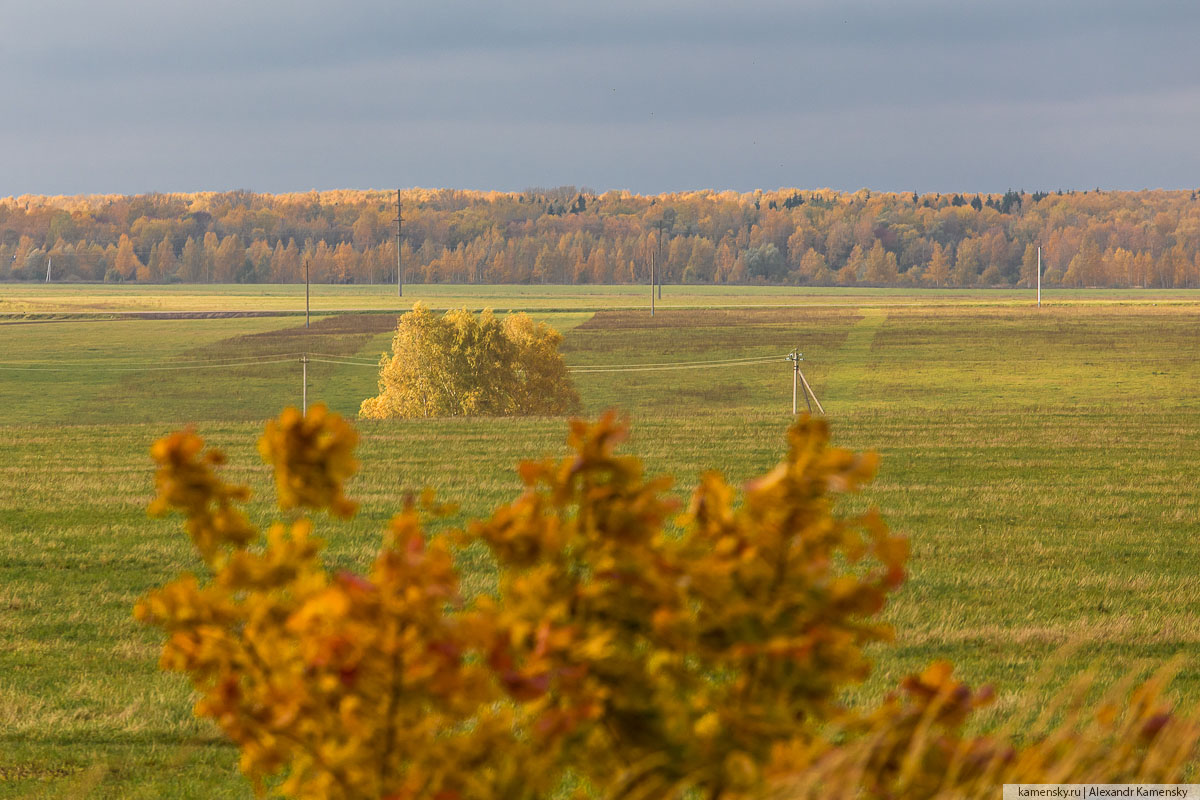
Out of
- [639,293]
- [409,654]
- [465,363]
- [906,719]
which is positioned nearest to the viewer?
[409,654]

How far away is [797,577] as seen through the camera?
2109 millimetres

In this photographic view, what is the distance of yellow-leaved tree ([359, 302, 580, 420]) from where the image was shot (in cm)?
4000

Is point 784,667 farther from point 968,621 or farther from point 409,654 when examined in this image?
point 968,621

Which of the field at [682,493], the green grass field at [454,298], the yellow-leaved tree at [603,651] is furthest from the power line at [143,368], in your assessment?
the yellow-leaved tree at [603,651]

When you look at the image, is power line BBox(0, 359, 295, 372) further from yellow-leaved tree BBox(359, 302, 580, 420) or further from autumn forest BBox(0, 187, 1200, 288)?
autumn forest BBox(0, 187, 1200, 288)

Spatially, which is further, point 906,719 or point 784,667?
point 906,719

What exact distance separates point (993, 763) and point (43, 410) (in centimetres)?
4604

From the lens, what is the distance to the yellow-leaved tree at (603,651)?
2.00 meters

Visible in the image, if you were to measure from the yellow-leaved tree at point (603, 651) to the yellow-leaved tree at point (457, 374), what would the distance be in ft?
122

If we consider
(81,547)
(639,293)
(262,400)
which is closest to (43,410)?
(262,400)

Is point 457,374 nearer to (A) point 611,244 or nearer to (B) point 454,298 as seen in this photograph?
(B) point 454,298

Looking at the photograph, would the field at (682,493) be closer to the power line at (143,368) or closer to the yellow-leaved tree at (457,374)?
the yellow-leaved tree at (457,374)

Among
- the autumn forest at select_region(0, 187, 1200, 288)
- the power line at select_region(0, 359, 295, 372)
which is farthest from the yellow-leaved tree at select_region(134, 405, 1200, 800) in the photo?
the autumn forest at select_region(0, 187, 1200, 288)

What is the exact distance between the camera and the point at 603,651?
1957 mm
